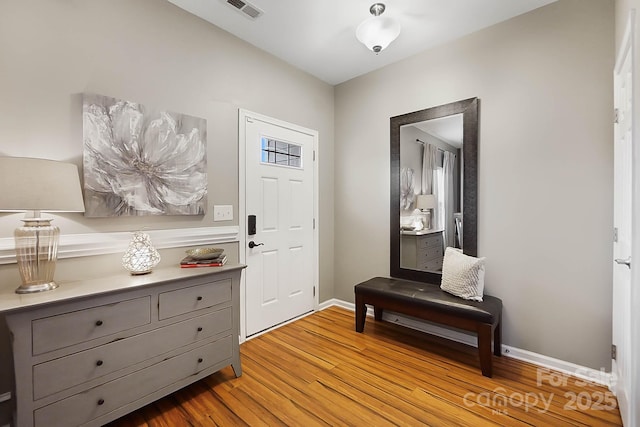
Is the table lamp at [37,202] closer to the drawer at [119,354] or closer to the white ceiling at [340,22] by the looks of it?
the drawer at [119,354]

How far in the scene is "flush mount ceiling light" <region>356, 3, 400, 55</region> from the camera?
2.14m

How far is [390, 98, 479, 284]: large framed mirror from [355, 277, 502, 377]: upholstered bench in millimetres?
305

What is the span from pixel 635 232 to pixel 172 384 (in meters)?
2.59

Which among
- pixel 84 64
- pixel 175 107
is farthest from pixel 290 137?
pixel 84 64

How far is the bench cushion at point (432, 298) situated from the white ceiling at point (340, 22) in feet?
7.69

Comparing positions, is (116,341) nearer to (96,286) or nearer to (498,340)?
(96,286)

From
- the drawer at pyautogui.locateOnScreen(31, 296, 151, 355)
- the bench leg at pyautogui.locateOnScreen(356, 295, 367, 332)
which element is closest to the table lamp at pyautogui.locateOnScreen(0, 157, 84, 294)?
the drawer at pyautogui.locateOnScreen(31, 296, 151, 355)

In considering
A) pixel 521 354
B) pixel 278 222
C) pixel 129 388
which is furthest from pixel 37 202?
pixel 521 354

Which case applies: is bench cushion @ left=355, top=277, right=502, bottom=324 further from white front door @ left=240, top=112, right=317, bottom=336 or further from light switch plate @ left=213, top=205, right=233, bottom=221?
light switch plate @ left=213, top=205, right=233, bottom=221

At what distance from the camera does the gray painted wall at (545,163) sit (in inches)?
79.1

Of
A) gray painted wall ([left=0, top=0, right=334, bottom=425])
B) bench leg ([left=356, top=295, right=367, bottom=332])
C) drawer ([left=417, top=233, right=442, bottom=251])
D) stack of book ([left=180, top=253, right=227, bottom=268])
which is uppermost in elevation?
gray painted wall ([left=0, top=0, right=334, bottom=425])

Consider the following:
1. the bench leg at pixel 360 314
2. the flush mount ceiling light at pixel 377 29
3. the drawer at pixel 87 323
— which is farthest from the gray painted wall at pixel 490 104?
the bench leg at pixel 360 314

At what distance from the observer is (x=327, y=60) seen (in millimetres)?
3037

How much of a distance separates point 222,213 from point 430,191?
6.65ft
